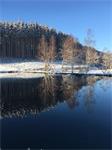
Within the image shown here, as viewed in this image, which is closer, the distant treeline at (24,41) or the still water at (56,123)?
the still water at (56,123)

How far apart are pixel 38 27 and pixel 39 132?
5241 inches

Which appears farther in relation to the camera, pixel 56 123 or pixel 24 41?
pixel 24 41

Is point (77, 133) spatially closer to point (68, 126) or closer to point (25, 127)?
point (68, 126)

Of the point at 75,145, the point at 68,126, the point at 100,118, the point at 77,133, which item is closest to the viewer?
the point at 75,145

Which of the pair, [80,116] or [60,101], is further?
[60,101]

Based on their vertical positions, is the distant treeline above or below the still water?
above

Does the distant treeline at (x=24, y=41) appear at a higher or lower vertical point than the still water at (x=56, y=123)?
higher

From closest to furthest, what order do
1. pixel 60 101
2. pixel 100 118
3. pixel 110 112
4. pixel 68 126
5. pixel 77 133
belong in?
Answer: pixel 77 133
pixel 68 126
pixel 100 118
pixel 110 112
pixel 60 101

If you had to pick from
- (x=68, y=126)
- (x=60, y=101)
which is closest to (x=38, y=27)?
(x=60, y=101)

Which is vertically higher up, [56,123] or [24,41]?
[24,41]

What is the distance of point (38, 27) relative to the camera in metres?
148

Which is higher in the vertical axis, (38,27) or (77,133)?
(38,27)

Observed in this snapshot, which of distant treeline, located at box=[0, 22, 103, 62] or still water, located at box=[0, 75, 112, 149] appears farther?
distant treeline, located at box=[0, 22, 103, 62]

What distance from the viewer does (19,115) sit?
22.9 metres
